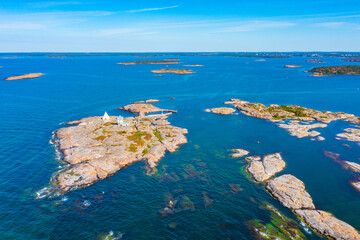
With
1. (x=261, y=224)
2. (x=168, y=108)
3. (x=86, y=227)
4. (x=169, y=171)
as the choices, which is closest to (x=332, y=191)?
(x=261, y=224)

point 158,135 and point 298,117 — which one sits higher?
point 298,117

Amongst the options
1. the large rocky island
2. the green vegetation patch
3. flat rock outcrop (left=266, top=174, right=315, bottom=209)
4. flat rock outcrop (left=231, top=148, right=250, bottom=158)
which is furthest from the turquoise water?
the green vegetation patch

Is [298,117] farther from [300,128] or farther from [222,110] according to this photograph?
[222,110]

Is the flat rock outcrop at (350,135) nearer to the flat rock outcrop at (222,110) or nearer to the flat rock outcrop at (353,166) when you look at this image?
the flat rock outcrop at (353,166)

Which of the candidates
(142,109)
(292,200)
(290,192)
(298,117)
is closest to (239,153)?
(290,192)

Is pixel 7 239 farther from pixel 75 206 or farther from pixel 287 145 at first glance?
pixel 287 145
